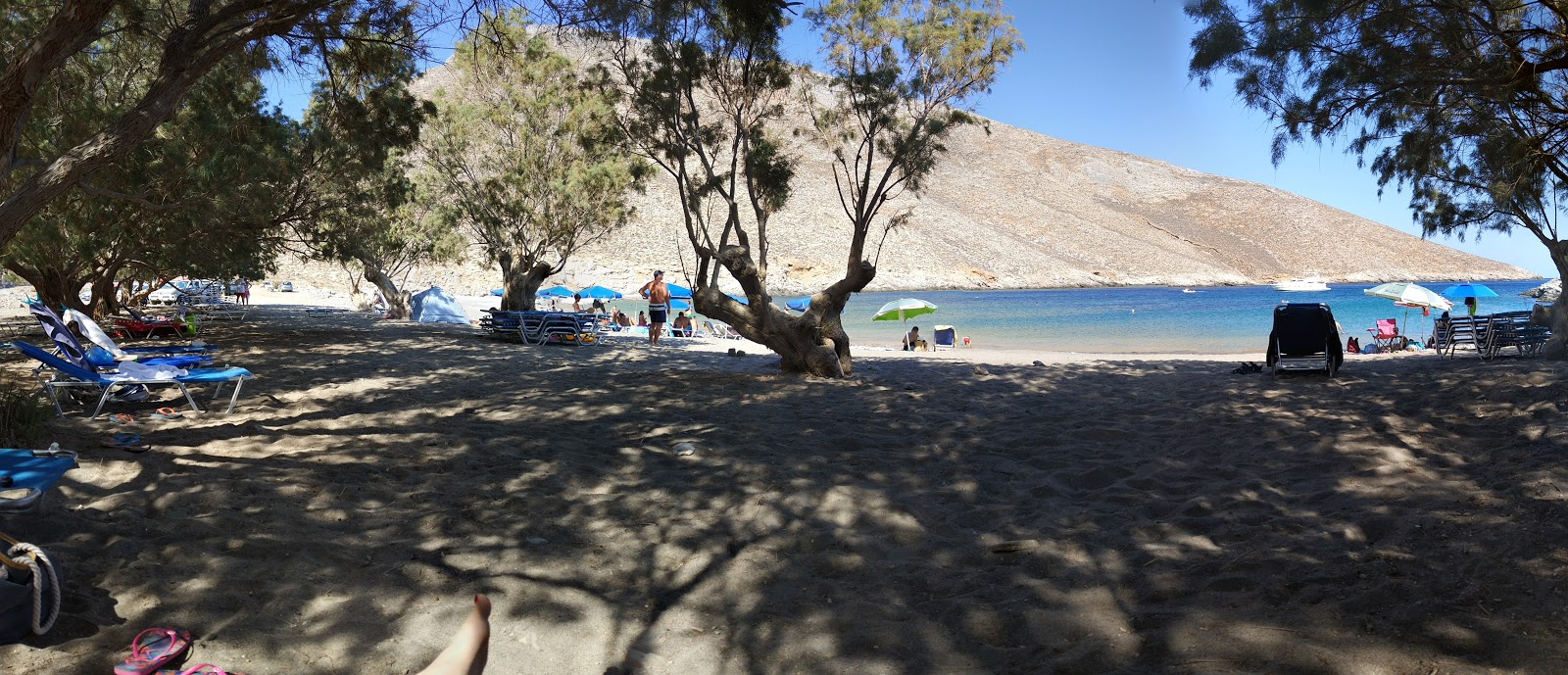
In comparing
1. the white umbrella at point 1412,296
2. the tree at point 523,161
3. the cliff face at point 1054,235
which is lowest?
the white umbrella at point 1412,296

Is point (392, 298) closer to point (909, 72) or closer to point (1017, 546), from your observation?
point (909, 72)

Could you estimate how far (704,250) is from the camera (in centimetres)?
988

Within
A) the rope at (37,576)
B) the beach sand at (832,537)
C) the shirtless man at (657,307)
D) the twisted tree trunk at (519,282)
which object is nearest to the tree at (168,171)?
the beach sand at (832,537)

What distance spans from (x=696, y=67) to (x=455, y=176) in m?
10.3

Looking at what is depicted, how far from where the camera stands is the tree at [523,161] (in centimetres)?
1725

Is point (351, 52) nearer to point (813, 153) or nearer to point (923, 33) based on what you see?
point (923, 33)

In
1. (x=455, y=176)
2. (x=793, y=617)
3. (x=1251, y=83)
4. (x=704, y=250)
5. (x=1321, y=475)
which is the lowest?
(x=793, y=617)

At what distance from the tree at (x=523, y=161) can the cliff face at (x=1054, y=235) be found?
141 ft

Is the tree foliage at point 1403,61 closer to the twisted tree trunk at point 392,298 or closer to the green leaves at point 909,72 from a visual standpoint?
the green leaves at point 909,72

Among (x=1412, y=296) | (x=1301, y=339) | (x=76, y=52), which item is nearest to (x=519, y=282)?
(x=76, y=52)

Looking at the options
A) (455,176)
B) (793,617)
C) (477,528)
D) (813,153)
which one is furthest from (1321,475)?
(813,153)

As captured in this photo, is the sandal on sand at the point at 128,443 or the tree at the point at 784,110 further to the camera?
the tree at the point at 784,110

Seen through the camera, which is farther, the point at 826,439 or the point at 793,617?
the point at 826,439

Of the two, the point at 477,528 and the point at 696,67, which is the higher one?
the point at 696,67
